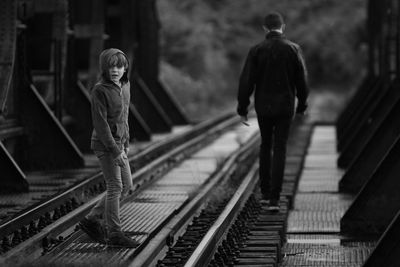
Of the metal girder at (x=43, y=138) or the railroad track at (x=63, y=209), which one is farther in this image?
the metal girder at (x=43, y=138)

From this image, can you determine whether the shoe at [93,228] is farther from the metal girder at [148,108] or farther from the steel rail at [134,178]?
the metal girder at [148,108]

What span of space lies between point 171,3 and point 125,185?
54757mm

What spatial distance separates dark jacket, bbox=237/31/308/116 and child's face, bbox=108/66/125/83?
2.54 meters

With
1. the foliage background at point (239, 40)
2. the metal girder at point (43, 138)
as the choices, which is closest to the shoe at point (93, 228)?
the metal girder at point (43, 138)

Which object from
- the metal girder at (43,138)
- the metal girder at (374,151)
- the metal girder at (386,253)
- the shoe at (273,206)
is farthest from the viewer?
the metal girder at (43,138)

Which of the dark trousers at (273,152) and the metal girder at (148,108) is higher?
the dark trousers at (273,152)

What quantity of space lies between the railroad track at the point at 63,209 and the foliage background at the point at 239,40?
114 feet

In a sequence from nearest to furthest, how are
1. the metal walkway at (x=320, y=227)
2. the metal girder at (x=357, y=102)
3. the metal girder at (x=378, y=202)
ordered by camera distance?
1. the metal walkway at (x=320, y=227)
2. the metal girder at (x=378, y=202)
3. the metal girder at (x=357, y=102)

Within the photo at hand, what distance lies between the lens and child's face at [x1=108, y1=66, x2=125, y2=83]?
7.51 meters

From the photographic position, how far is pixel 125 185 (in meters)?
7.94

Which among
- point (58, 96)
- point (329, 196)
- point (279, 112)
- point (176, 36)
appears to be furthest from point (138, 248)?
point (176, 36)

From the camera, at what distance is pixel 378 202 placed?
9086 millimetres

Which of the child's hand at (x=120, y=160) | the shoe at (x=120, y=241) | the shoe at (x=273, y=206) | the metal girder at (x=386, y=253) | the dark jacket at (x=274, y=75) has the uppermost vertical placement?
the dark jacket at (x=274, y=75)

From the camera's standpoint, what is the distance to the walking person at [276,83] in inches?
392
